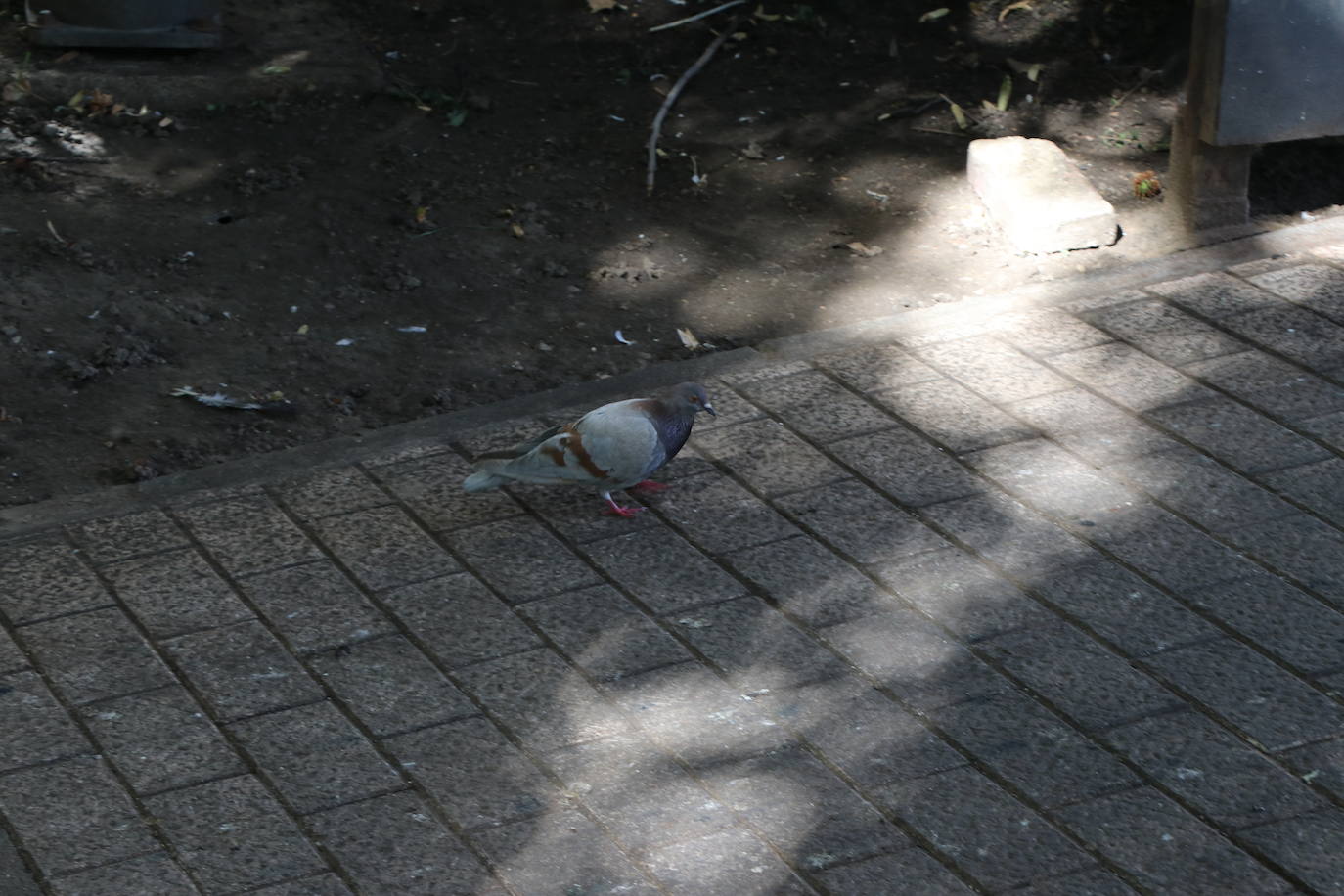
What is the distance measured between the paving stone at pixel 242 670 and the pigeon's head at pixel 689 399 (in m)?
1.35

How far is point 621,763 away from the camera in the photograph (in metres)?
3.61

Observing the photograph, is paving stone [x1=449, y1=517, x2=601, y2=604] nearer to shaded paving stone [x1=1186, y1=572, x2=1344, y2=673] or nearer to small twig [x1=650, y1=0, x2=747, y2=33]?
shaded paving stone [x1=1186, y1=572, x2=1344, y2=673]

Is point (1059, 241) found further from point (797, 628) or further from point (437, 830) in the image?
point (437, 830)

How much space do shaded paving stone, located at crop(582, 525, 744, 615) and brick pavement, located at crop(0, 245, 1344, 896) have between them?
0.01 meters

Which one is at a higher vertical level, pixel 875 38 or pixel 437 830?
pixel 875 38

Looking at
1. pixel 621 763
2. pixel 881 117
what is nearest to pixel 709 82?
pixel 881 117

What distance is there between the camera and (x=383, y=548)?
14.6 feet

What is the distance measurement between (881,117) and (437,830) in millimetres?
5038

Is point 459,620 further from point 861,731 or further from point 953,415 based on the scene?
point 953,415

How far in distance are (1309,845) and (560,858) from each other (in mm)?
1617

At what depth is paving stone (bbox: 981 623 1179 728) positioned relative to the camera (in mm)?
3764

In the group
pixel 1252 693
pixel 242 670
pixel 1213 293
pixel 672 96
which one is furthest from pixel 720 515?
pixel 672 96

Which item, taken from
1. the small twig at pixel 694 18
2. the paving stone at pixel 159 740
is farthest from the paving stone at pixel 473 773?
the small twig at pixel 694 18

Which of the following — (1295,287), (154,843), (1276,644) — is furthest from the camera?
(1295,287)
